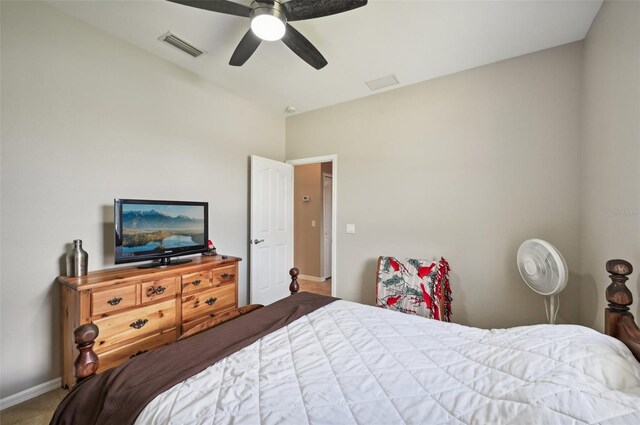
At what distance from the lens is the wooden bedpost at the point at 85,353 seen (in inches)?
41.2

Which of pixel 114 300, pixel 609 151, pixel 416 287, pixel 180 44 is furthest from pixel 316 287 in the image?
pixel 609 151

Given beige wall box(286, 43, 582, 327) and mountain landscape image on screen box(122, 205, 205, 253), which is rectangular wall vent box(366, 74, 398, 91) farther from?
mountain landscape image on screen box(122, 205, 205, 253)

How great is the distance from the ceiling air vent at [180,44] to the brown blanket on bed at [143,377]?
235 cm

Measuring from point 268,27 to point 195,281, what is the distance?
2104mm

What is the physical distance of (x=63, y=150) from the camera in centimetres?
204

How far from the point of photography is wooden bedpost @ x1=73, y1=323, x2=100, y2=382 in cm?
105

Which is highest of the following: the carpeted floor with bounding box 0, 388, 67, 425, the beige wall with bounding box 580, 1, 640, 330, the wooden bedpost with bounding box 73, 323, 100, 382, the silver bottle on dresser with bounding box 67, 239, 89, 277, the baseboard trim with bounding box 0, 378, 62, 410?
the beige wall with bounding box 580, 1, 640, 330

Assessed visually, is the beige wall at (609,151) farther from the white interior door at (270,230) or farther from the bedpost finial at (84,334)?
the white interior door at (270,230)

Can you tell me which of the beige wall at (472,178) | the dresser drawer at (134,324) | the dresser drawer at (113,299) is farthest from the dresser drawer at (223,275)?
the beige wall at (472,178)

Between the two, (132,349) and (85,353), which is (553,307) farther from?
(132,349)

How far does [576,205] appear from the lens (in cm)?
229

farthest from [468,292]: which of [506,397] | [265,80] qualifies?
[265,80]

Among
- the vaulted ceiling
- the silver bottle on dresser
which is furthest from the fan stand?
the silver bottle on dresser

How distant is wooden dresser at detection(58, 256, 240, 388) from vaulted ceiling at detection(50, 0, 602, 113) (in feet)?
6.46
